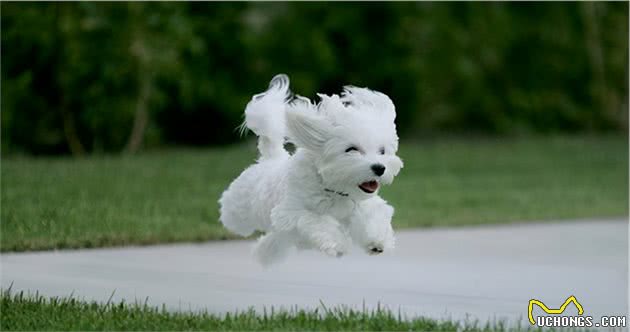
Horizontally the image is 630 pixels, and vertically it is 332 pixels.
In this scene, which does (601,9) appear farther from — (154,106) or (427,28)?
(154,106)

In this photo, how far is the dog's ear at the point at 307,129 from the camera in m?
7.07

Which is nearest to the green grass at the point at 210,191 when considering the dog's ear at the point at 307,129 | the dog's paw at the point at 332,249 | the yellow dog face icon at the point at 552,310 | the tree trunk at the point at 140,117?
the tree trunk at the point at 140,117

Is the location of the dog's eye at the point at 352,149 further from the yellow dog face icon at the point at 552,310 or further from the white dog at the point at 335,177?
the yellow dog face icon at the point at 552,310

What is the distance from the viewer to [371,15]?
903 inches

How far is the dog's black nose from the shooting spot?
671cm

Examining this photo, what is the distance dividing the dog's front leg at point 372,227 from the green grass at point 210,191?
3070mm

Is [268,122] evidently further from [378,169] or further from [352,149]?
[378,169]

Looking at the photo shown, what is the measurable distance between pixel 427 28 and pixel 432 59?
0.79m

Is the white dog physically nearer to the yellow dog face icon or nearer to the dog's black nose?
the dog's black nose

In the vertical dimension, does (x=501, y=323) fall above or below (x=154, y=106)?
below

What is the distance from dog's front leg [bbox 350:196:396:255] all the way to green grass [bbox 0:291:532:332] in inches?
19.3

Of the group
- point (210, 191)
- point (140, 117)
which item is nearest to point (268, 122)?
point (210, 191)

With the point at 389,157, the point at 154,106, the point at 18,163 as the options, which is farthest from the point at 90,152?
the point at 389,157

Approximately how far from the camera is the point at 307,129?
714 centimetres
